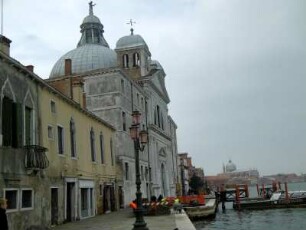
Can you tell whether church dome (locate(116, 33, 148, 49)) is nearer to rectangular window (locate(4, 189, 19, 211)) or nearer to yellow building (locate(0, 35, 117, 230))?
yellow building (locate(0, 35, 117, 230))

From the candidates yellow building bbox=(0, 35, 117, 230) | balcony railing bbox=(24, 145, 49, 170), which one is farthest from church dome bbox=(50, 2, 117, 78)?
balcony railing bbox=(24, 145, 49, 170)

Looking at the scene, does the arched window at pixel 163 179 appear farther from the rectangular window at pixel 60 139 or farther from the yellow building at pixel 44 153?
the rectangular window at pixel 60 139

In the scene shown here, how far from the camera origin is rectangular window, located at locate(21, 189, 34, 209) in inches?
611

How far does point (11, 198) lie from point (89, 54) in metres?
28.9

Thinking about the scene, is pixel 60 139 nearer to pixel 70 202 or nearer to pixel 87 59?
pixel 70 202

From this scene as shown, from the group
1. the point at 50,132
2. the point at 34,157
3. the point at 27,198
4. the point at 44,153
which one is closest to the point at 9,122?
the point at 34,157

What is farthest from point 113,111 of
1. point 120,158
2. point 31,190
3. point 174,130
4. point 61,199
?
point 174,130

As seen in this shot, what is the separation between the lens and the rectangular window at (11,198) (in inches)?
571

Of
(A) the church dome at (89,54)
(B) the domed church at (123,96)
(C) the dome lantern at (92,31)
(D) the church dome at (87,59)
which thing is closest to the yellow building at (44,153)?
(B) the domed church at (123,96)

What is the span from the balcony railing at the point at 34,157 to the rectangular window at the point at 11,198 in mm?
1146

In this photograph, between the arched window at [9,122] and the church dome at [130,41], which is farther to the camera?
the church dome at [130,41]

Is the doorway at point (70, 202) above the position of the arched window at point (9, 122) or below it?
below

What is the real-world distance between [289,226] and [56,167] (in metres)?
15.2

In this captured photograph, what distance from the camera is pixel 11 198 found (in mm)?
14805
